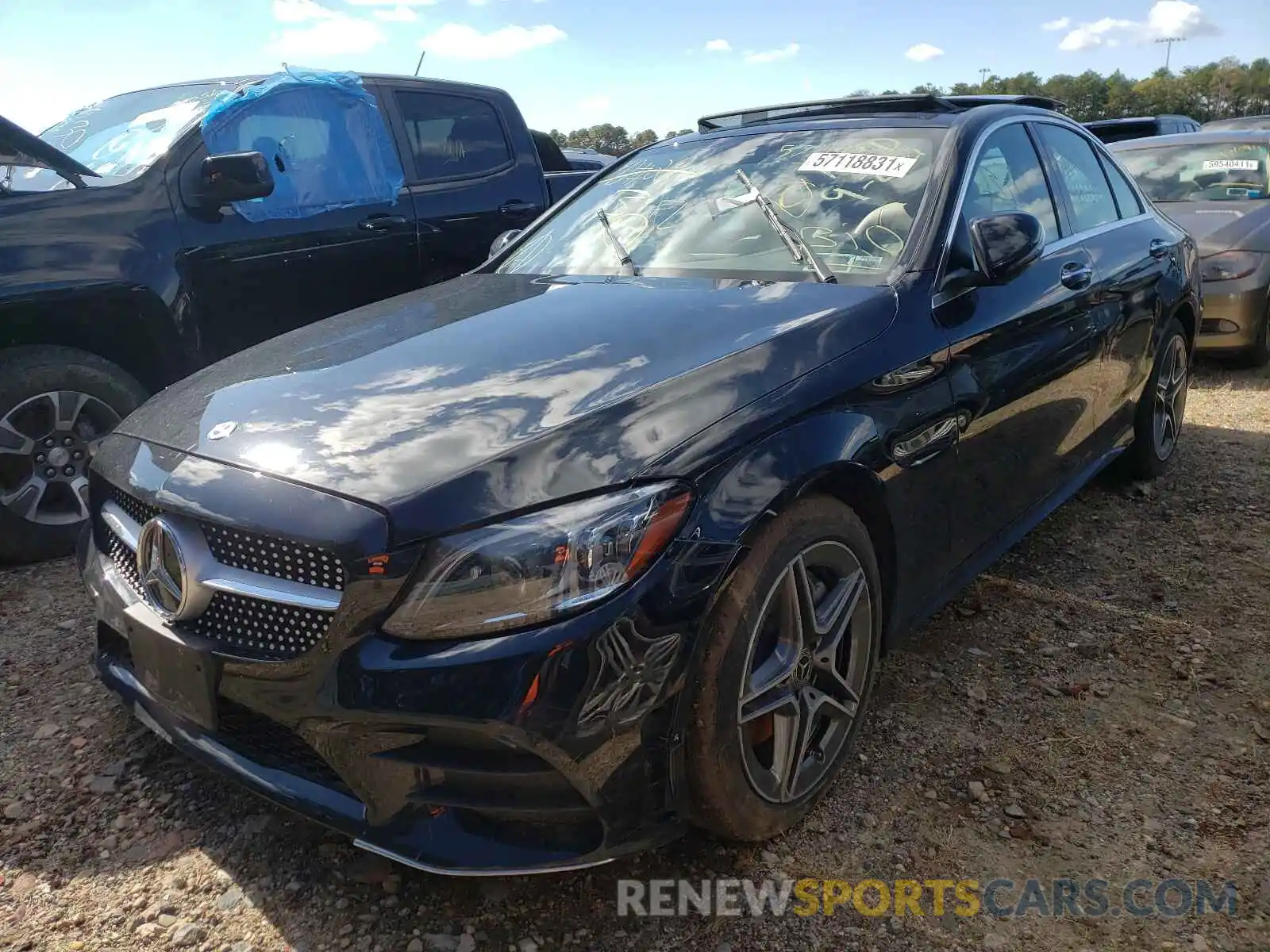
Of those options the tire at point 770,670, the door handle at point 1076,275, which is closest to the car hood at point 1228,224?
the door handle at point 1076,275

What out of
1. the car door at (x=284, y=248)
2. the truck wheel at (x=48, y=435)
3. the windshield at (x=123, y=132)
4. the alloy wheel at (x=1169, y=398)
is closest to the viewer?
the truck wheel at (x=48, y=435)

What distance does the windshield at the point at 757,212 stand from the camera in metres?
2.67

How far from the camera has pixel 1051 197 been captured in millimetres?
3424

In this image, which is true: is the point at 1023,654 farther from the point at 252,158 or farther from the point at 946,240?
the point at 252,158

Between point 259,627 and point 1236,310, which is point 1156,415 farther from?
point 259,627

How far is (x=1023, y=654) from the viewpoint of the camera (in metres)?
3.00

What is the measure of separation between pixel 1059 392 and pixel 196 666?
273cm

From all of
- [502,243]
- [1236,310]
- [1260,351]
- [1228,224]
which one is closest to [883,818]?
[502,243]

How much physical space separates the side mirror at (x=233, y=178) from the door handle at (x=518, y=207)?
153cm

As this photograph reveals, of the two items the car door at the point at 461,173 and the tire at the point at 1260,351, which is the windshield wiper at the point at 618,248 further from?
the tire at the point at 1260,351

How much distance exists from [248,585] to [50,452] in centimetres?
242

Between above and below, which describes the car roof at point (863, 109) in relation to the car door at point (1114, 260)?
above

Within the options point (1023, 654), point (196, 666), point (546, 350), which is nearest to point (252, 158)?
point (546, 350)

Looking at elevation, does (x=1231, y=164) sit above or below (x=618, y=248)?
above
